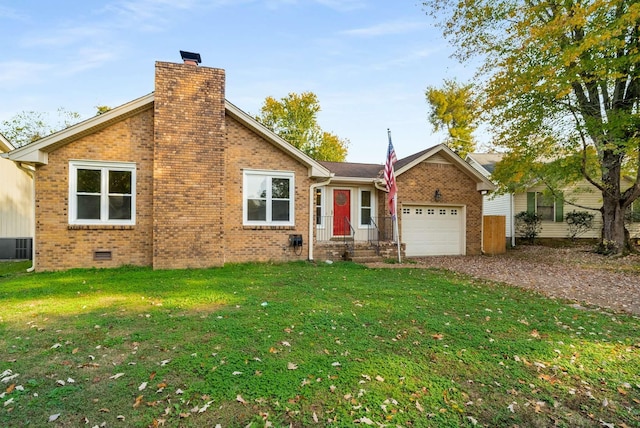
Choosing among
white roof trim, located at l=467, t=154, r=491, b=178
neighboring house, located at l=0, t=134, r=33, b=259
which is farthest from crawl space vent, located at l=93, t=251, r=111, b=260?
white roof trim, located at l=467, t=154, r=491, b=178

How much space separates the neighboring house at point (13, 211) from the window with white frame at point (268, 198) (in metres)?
8.29

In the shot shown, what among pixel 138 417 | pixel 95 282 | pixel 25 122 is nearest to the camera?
pixel 138 417

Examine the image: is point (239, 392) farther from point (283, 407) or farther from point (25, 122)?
point (25, 122)

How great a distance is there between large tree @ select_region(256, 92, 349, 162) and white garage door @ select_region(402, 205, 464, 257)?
21.1 metres

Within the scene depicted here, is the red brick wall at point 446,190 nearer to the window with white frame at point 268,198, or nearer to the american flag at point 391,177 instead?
the american flag at point 391,177

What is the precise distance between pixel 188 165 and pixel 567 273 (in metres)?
11.6

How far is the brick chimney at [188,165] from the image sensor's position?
9.34 m

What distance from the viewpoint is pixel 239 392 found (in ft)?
9.61

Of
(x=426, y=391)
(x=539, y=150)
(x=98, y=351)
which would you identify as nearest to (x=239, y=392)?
(x=426, y=391)

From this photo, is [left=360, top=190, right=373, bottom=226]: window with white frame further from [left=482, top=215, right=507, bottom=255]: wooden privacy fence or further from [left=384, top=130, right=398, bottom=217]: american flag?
[left=482, top=215, right=507, bottom=255]: wooden privacy fence

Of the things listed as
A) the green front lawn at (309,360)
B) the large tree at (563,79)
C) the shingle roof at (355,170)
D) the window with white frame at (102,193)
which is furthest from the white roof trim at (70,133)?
the large tree at (563,79)

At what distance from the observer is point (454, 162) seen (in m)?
14.2

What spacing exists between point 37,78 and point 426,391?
22.0 meters

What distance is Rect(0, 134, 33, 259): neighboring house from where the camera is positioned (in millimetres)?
12602
